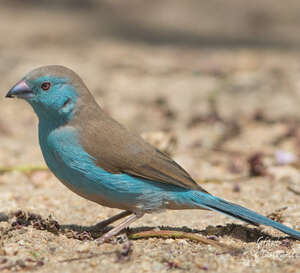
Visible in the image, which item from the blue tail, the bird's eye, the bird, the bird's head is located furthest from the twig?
the bird's eye

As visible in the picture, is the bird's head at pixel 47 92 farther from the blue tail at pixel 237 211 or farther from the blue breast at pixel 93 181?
the blue tail at pixel 237 211

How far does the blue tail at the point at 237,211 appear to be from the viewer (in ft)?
13.0

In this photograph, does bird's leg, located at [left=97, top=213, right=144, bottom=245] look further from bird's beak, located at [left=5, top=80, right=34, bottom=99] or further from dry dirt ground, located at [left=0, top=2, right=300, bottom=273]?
bird's beak, located at [left=5, top=80, right=34, bottom=99]

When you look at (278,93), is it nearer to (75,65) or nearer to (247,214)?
(75,65)

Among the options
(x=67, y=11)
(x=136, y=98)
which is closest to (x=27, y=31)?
(x=67, y=11)

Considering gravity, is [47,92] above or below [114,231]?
above

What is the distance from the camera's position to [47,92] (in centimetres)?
412

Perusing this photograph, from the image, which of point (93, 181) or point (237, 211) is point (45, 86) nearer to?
point (93, 181)

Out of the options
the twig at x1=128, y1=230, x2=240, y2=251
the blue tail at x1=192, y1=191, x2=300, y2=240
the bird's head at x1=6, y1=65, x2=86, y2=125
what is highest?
the bird's head at x1=6, y1=65, x2=86, y2=125

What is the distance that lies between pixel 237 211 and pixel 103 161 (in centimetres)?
98

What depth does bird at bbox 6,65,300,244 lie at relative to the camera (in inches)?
157

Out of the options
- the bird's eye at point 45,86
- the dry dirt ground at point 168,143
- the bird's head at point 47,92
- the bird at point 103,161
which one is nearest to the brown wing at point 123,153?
the bird at point 103,161

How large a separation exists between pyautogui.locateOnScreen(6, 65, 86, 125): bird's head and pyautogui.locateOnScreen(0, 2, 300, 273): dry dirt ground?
0.74m

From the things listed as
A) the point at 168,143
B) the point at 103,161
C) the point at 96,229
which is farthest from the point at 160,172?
the point at 168,143
